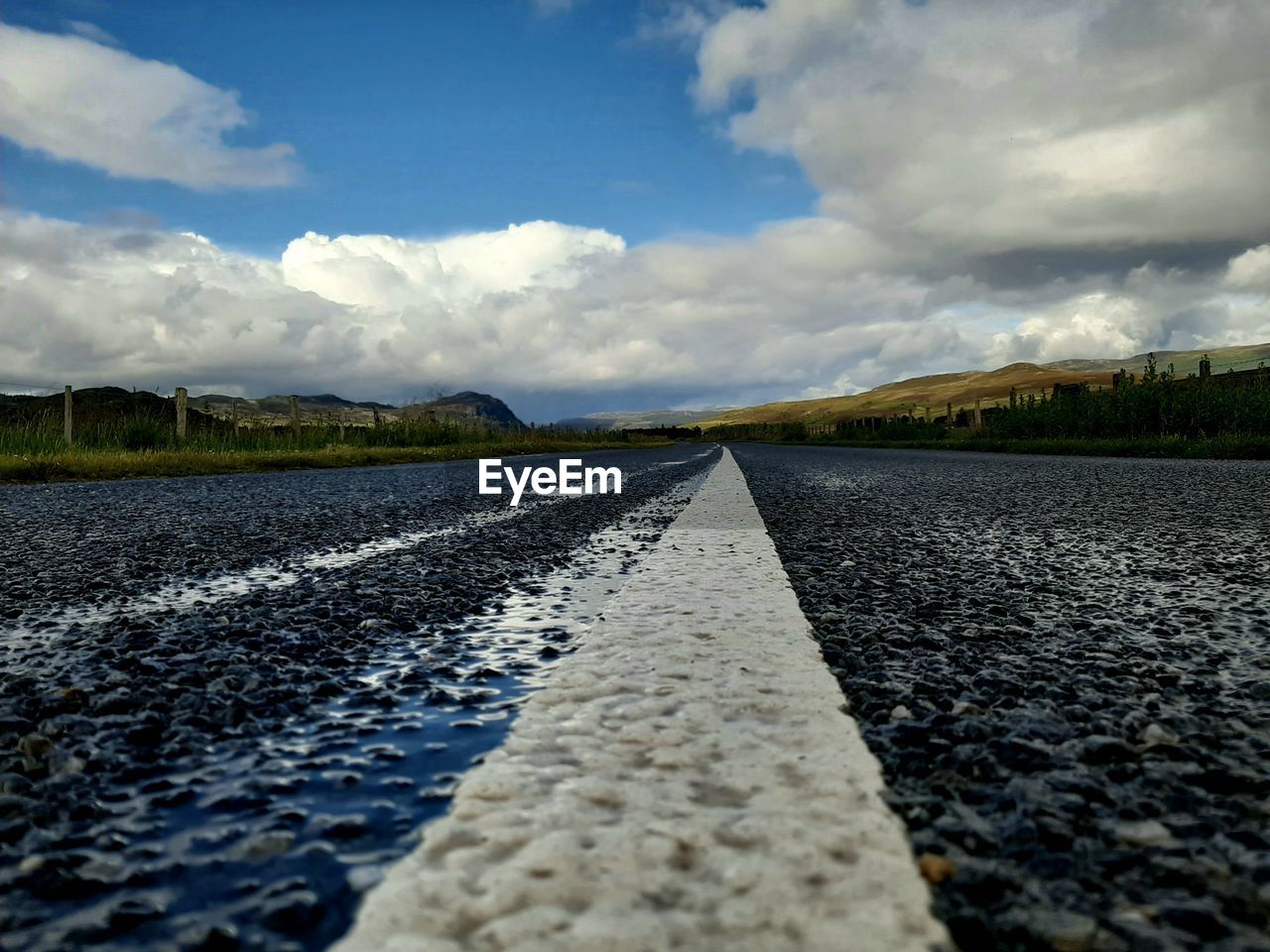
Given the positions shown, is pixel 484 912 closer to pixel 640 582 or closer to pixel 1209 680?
pixel 1209 680

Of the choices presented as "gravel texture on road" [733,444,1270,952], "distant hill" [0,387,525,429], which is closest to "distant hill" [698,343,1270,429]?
"distant hill" [0,387,525,429]

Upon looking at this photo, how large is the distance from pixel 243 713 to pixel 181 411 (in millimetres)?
21610

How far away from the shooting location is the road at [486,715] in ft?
4.08

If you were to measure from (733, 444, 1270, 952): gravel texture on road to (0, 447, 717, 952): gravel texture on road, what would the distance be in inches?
34.9

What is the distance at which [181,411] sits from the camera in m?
21.2

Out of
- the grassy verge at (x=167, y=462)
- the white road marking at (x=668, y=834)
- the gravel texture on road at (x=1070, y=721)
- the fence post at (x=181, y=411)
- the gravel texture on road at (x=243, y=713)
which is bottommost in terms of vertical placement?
the gravel texture on road at (x=1070, y=721)

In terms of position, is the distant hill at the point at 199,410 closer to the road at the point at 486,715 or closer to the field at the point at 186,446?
the field at the point at 186,446

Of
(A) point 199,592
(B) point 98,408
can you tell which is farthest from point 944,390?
(A) point 199,592

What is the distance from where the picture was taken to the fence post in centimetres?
2072

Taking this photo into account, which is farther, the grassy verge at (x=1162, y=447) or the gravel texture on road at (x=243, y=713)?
the grassy verge at (x=1162, y=447)

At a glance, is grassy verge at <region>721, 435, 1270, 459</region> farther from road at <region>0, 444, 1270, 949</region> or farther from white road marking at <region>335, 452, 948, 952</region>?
white road marking at <region>335, 452, 948, 952</region>

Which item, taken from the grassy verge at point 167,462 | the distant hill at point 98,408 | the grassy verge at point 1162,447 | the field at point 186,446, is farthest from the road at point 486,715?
the distant hill at point 98,408

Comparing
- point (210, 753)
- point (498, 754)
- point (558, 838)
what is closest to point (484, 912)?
point (558, 838)

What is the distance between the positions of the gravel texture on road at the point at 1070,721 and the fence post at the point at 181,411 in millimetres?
19360
